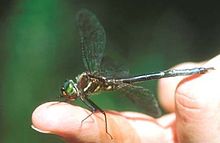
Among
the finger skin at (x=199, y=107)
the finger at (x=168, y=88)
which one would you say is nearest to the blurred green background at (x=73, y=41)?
the finger at (x=168, y=88)

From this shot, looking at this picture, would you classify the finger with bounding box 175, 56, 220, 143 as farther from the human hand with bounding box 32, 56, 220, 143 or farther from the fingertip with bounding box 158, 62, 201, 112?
the fingertip with bounding box 158, 62, 201, 112

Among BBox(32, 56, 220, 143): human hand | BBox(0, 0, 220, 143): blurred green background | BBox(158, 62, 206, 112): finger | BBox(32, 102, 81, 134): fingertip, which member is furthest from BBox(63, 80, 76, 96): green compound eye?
BBox(0, 0, 220, 143): blurred green background

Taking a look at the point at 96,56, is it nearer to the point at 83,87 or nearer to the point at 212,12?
the point at 83,87

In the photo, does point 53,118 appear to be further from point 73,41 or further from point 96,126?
point 73,41

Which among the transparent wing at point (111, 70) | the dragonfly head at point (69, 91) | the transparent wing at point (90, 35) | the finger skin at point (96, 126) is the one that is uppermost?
the transparent wing at point (90, 35)

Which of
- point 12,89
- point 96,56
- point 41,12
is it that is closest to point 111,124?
point 96,56

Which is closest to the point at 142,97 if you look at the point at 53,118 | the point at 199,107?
the point at 199,107

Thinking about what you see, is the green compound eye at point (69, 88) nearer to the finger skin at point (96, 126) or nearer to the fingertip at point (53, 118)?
the finger skin at point (96, 126)
